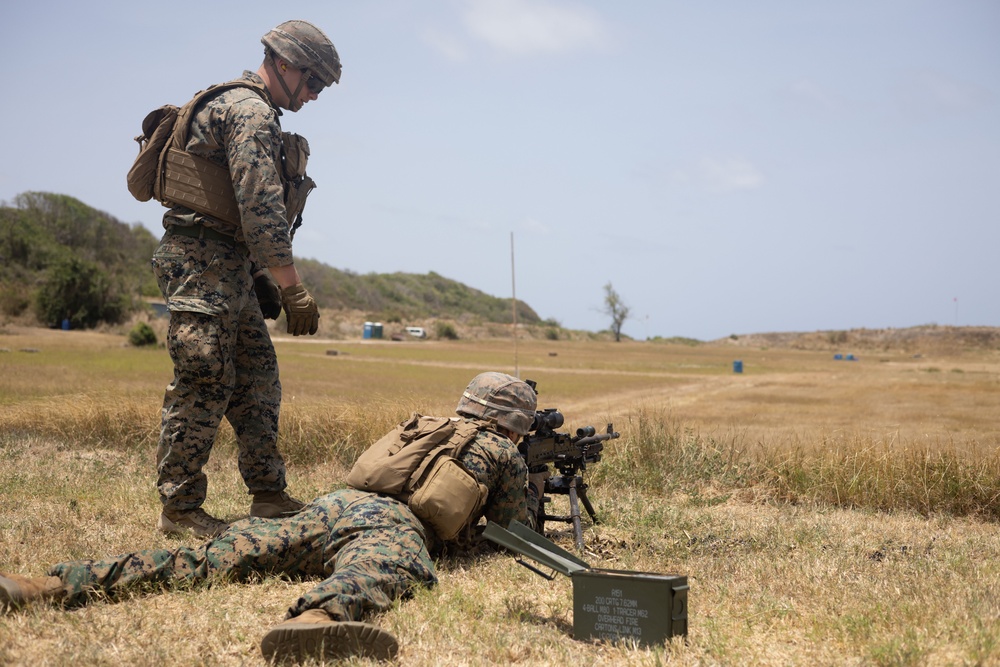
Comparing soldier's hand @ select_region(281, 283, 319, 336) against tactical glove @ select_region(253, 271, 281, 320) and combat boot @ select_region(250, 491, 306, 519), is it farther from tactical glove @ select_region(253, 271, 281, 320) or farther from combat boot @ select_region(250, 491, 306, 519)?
combat boot @ select_region(250, 491, 306, 519)

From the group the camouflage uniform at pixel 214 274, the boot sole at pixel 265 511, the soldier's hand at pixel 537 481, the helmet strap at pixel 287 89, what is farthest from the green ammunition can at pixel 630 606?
the helmet strap at pixel 287 89

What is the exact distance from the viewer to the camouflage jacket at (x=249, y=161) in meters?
5.20

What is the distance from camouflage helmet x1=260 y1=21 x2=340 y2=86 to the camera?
5605 millimetres

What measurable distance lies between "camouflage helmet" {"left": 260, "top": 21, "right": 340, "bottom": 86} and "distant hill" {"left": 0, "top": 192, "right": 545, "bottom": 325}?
30.9 meters

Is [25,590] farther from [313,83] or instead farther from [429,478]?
[313,83]

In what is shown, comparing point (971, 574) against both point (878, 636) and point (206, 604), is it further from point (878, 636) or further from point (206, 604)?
point (206, 604)

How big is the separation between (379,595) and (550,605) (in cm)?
90

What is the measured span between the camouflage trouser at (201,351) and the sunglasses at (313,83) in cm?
114

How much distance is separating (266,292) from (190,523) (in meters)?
1.54

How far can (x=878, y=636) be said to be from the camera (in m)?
3.72

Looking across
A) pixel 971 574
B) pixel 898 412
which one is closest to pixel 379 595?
pixel 971 574

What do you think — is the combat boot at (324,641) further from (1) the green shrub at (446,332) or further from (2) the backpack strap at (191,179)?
(1) the green shrub at (446,332)

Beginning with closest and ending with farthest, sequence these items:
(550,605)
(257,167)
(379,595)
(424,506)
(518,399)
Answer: (379,595) → (550,605) → (424,506) → (257,167) → (518,399)

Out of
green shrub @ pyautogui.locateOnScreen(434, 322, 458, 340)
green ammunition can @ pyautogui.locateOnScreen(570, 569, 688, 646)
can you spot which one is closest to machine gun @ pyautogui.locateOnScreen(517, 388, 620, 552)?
green ammunition can @ pyautogui.locateOnScreen(570, 569, 688, 646)
